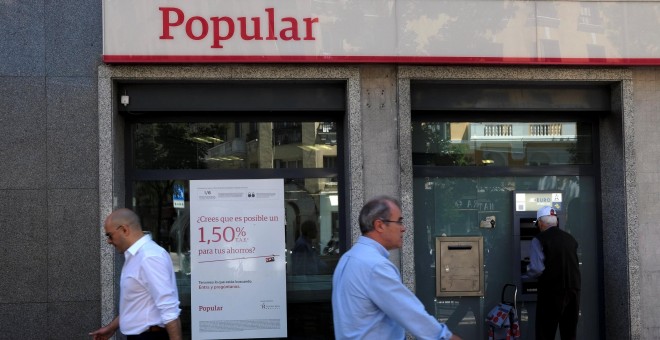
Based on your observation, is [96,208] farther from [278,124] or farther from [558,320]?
[558,320]

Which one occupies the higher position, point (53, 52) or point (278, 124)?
point (53, 52)

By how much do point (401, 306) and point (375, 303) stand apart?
0.45 ft

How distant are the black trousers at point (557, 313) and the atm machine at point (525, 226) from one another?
543 millimetres

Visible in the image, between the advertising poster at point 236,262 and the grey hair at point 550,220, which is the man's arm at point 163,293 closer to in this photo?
the advertising poster at point 236,262

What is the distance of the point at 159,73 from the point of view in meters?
7.55

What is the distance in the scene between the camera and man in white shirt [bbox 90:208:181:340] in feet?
15.3

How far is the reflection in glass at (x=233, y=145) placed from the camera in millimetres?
8070

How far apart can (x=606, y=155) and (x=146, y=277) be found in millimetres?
5728

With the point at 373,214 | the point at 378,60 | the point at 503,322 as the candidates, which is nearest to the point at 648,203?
the point at 503,322

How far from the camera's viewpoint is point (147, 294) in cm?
475

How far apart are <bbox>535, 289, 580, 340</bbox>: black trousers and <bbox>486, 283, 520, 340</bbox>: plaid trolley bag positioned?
24 centimetres

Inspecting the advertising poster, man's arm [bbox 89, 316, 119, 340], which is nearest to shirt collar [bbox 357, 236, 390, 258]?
man's arm [bbox 89, 316, 119, 340]

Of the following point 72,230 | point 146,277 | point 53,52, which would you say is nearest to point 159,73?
point 53,52

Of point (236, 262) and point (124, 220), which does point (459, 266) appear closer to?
point (236, 262)
